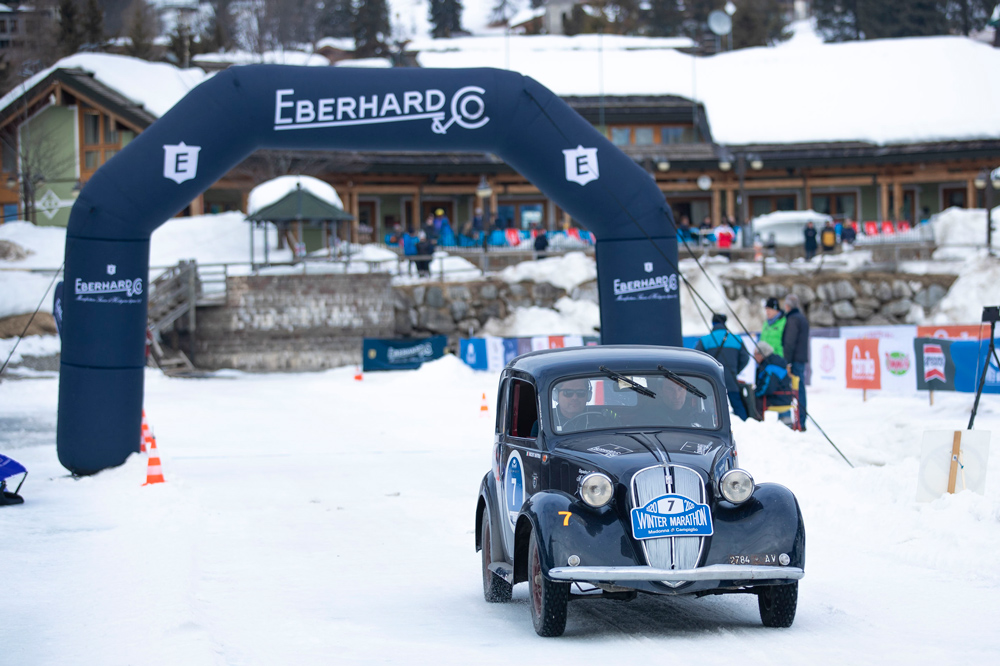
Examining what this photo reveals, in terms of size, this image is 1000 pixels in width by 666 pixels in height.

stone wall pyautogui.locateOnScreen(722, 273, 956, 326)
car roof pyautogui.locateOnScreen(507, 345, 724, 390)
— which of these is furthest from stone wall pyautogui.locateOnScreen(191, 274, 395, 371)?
car roof pyautogui.locateOnScreen(507, 345, 724, 390)

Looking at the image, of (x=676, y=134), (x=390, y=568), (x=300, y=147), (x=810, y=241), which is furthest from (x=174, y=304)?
(x=390, y=568)

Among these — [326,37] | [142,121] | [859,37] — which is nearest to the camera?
[142,121]

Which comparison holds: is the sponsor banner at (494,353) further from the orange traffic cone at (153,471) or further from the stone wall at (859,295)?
the orange traffic cone at (153,471)

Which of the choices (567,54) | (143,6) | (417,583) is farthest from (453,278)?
(143,6)

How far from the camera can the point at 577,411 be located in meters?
6.82

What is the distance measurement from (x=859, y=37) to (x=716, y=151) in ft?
165

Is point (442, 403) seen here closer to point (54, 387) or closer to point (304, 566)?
point (54, 387)

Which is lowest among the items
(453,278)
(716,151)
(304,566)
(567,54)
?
(304,566)

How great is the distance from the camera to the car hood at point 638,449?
6160 millimetres

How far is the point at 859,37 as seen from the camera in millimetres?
85938

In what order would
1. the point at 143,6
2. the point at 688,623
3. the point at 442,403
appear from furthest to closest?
1. the point at 143,6
2. the point at 442,403
3. the point at 688,623

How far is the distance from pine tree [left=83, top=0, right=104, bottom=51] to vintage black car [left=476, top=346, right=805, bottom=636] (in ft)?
187

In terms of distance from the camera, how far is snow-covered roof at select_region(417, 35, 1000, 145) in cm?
4369

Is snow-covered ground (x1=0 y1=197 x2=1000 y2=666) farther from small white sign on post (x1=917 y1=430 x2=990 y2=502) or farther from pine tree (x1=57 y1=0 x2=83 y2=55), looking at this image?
pine tree (x1=57 y1=0 x2=83 y2=55)
